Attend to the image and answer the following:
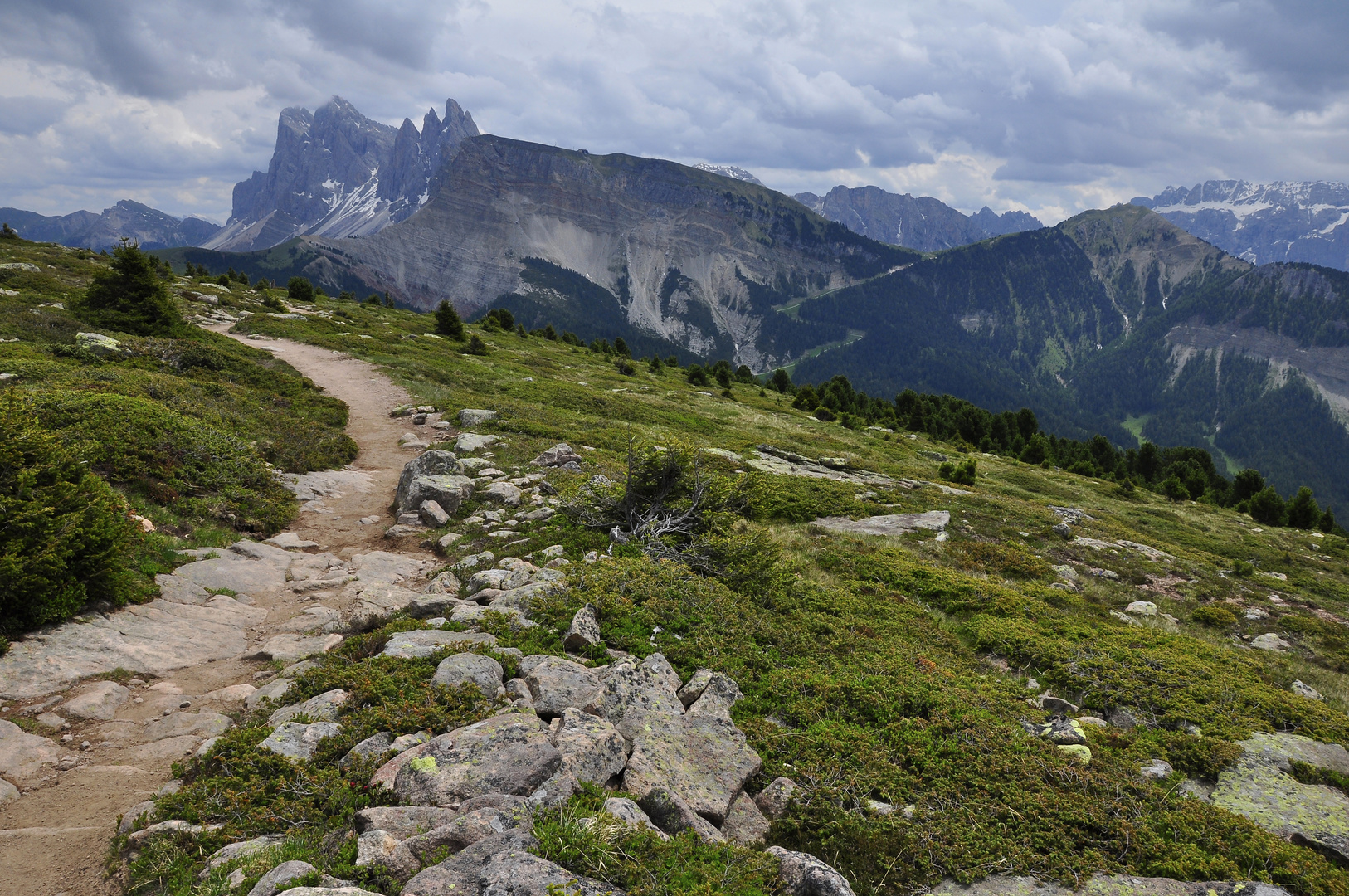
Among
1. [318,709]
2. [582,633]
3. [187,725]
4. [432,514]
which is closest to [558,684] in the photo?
[582,633]

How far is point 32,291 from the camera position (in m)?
37.1

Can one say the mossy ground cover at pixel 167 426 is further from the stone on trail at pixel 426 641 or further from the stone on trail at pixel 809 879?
the stone on trail at pixel 809 879

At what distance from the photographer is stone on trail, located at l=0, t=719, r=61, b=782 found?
698 cm

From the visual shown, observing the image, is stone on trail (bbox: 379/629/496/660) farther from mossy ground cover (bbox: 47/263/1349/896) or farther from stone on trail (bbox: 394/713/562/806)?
stone on trail (bbox: 394/713/562/806)

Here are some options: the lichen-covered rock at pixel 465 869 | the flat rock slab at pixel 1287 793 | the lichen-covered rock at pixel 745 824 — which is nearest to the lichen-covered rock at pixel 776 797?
the lichen-covered rock at pixel 745 824

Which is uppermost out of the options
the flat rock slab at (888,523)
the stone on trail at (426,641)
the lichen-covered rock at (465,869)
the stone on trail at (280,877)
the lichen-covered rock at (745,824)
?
the lichen-covered rock at (465,869)

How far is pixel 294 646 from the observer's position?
10.4m

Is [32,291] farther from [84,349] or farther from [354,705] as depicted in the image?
[354,705]

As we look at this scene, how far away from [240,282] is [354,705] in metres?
90.2

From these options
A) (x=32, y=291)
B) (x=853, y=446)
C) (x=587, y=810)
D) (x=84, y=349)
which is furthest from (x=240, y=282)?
(x=587, y=810)

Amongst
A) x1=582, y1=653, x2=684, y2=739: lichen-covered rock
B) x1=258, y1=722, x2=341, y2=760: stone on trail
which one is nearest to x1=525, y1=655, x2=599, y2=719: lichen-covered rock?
x1=582, y1=653, x2=684, y2=739: lichen-covered rock

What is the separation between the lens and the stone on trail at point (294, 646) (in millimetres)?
10102

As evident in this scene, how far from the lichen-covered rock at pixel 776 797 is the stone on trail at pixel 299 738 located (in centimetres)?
554

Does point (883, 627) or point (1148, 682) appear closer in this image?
point (1148, 682)
